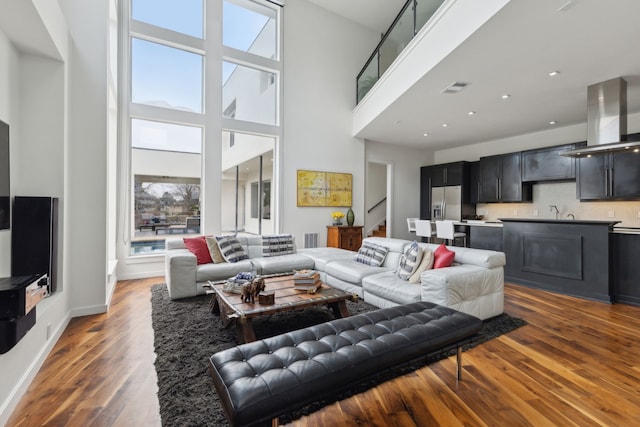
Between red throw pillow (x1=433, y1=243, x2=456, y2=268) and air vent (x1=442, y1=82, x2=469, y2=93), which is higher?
air vent (x1=442, y1=82, x2=469, y2=93)

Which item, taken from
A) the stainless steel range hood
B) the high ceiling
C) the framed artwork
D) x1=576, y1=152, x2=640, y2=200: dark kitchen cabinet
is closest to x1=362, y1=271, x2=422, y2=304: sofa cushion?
the high ceiling

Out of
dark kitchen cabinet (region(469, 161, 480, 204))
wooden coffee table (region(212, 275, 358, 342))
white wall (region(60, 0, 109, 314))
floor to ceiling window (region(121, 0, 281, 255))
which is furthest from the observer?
dark kitchen cabinet (region(469, 161, 480, 204))

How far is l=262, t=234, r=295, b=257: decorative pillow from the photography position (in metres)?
4.73

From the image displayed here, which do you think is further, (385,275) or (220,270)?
(220,270)

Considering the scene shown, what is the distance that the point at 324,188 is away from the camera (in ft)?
21.6

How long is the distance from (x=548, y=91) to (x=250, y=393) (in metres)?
5.28

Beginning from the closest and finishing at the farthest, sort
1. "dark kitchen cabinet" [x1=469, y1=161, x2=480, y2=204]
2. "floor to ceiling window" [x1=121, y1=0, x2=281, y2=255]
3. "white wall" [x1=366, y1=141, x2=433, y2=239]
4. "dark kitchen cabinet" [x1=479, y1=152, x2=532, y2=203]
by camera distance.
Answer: "floor to ceiling window" [x1=121, y1=0, x2=281, y2=255] → "dark kitchen cabinet" [x1=479, y1=152, x2=532, y2=203] → "dark kitchen cabinet" [x1=469, y1=161, x2=480, y2=204] → "white wall" [x1=366, y1=141, x2=433, y2=239]

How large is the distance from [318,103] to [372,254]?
394cm

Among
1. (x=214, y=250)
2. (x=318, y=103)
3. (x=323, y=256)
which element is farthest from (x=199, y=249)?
(x=318, y=103)

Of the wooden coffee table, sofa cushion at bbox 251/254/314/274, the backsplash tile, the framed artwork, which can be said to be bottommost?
the wooden coffee table

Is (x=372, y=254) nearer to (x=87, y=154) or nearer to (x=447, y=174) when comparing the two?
(x=87, y=154)

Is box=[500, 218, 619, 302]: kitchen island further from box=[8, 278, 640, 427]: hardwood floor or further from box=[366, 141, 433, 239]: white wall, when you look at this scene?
box=[366, 141, 433, 239]: white wall

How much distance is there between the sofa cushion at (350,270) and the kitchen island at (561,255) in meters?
2.45

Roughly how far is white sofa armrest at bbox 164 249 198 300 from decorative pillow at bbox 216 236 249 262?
49cm
